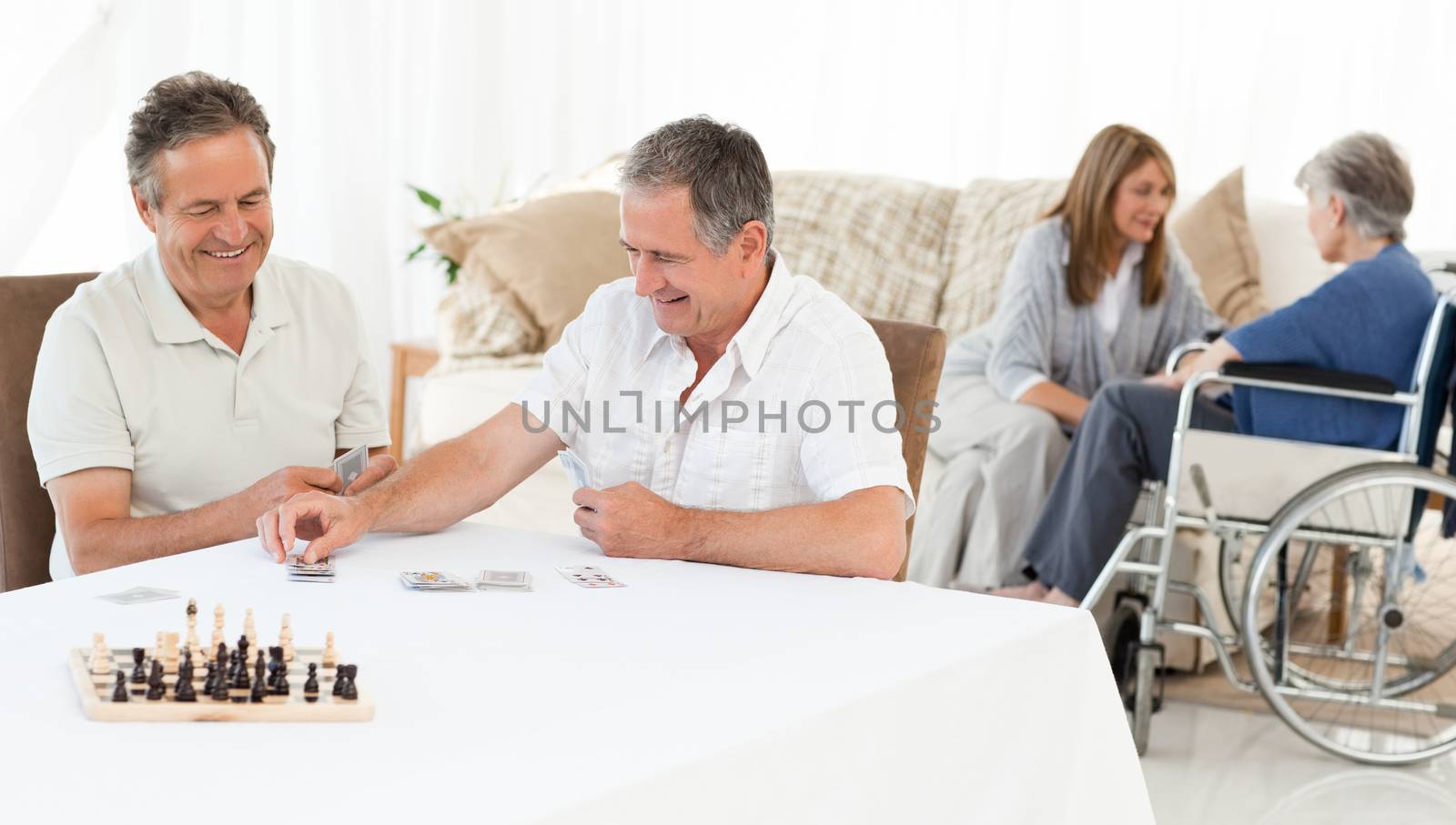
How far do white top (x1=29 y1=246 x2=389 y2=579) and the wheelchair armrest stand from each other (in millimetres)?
1634

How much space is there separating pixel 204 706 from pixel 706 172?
0.90 metres

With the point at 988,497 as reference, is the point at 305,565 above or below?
above

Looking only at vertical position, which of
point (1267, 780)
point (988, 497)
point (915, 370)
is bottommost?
point (1267, 780)

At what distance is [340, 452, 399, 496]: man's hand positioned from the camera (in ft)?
5.45

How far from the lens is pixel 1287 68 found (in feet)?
14.0

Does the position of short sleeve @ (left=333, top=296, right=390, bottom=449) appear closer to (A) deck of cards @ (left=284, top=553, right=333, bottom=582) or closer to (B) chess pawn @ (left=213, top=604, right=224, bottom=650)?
(A) deck of cards @ (left=284, top=553, right=333, bottom=582)

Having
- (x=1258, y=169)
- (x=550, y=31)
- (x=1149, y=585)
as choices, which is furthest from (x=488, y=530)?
(x=550, y=31)

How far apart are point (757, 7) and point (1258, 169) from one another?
1.75m

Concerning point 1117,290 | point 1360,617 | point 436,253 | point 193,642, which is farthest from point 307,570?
point 436,253

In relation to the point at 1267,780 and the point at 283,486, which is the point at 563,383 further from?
the point at 1267,780

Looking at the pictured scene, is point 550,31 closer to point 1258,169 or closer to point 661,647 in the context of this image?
point 1258,169

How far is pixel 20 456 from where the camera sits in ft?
5.86

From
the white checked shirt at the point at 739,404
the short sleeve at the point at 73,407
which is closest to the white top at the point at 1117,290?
the white checked shirt at the point at 739,404

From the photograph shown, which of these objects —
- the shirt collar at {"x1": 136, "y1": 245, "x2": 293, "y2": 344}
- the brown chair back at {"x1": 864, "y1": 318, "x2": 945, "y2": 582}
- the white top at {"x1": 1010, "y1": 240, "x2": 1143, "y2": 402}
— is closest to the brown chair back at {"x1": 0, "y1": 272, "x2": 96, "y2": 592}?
the shirt collar at {"x1": 136, "y1": 245, "x2": 293, "y2": 344}
